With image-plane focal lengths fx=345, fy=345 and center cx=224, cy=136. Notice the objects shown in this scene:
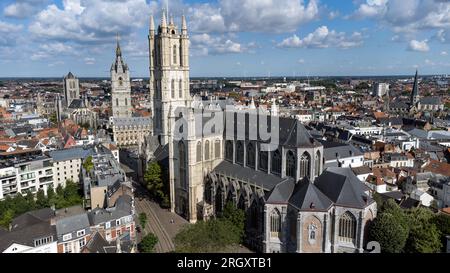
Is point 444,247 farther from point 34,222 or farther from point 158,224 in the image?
point 34,222

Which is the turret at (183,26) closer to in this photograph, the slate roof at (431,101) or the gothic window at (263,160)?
the gothic window at (263,160)

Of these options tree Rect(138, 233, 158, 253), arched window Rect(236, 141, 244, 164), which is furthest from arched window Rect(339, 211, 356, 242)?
tree Rect(138, 233, 158, 253)

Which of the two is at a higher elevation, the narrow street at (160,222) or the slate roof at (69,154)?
the slate roof at (69,154)

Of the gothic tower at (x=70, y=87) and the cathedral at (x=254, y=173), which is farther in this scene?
the gothic tower at (x=70, y=87)

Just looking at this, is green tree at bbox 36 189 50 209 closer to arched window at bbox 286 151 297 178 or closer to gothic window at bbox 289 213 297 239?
arched window at bbox 286 151 297 178

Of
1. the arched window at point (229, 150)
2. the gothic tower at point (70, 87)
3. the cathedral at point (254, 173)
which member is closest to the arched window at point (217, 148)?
the cathedral at point (254, 173)

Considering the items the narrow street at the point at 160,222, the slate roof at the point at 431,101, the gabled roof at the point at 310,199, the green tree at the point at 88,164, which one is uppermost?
the slate roof at the point at 431,101
